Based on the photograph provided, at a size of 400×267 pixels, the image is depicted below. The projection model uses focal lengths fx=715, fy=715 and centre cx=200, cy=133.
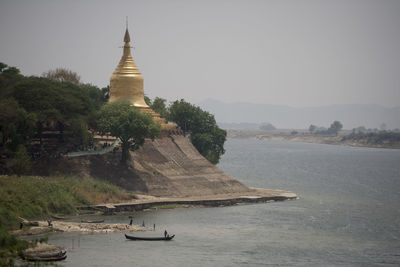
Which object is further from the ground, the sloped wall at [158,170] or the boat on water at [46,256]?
the sloped wall at [158,170]

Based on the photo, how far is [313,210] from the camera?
296ft

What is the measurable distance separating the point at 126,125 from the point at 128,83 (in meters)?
15.1

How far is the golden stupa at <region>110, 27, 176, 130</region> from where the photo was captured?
344 feet

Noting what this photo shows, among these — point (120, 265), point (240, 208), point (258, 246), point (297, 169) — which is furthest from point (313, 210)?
point (297, 169)

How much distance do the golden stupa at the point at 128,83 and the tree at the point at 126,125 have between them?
958 cm

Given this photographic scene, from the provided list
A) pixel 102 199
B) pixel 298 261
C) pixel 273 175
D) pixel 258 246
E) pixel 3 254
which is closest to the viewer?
pixel 3 254

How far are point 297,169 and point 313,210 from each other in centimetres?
7458

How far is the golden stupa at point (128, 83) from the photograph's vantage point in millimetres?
104812

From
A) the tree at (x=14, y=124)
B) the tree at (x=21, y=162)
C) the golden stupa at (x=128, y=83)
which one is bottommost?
the tree at (x=21, y=162)

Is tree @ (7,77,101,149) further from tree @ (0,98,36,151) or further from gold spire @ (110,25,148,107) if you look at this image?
gold spire @ (110,25,148,107)

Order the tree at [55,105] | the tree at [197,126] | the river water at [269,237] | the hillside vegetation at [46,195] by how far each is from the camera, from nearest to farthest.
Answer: the river water at [269,237]
the hillside vegetation at [46,195]
the tree at [55,105]
the tree at [197,126]

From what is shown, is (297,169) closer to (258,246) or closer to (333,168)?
(333,168)

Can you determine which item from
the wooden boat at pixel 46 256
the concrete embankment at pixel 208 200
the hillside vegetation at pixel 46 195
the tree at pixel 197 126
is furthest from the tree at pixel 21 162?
the tree at pixel 197 126

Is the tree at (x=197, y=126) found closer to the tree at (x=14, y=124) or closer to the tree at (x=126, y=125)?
the tree at (x=126, y=125)
